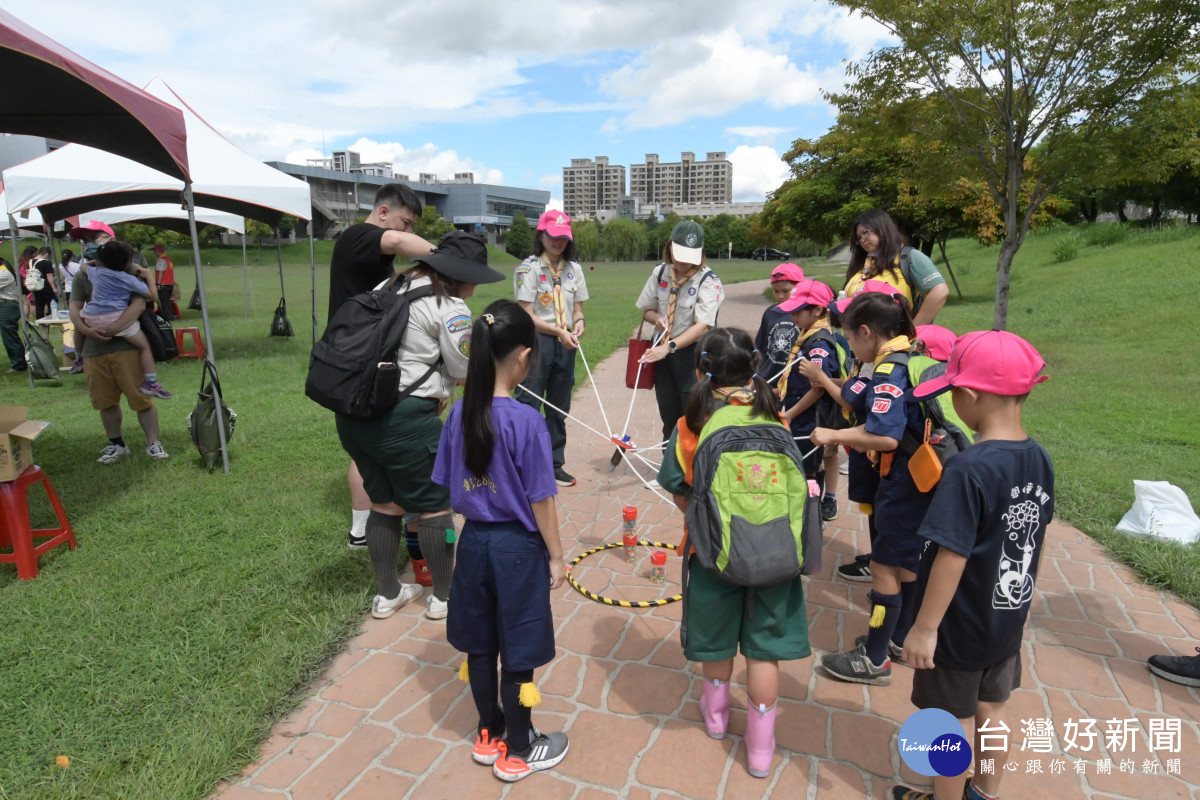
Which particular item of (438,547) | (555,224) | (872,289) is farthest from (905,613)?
(555,224)

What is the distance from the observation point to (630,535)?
428 cm

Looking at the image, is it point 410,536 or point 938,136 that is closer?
point 410,536

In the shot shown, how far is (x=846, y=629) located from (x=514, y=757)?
6.07 ft

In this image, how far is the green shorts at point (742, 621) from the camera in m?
2.49

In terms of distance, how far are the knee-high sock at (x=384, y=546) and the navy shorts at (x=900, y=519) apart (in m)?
2.33

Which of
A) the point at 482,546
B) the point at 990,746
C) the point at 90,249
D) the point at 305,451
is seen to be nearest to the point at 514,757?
the point at 482,546

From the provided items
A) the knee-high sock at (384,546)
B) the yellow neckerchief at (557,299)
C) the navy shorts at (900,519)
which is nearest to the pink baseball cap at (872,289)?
the navy shorts at (900,519)

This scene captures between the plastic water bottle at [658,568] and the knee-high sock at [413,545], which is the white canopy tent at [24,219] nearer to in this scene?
the knee-high sock at [413,545]

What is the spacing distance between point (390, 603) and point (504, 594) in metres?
1.57

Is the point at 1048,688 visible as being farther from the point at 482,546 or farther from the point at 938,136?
the point at 938,136

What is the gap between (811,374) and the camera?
12.1 ft

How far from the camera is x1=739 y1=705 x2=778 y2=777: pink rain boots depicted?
8.32ft

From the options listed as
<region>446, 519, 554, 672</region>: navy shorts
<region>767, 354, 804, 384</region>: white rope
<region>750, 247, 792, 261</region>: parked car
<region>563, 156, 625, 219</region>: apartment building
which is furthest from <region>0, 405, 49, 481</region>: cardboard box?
<region>563, 156, 625, 219</region>: apartment building

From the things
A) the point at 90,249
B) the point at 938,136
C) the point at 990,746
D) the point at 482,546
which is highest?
the point at 938,136
